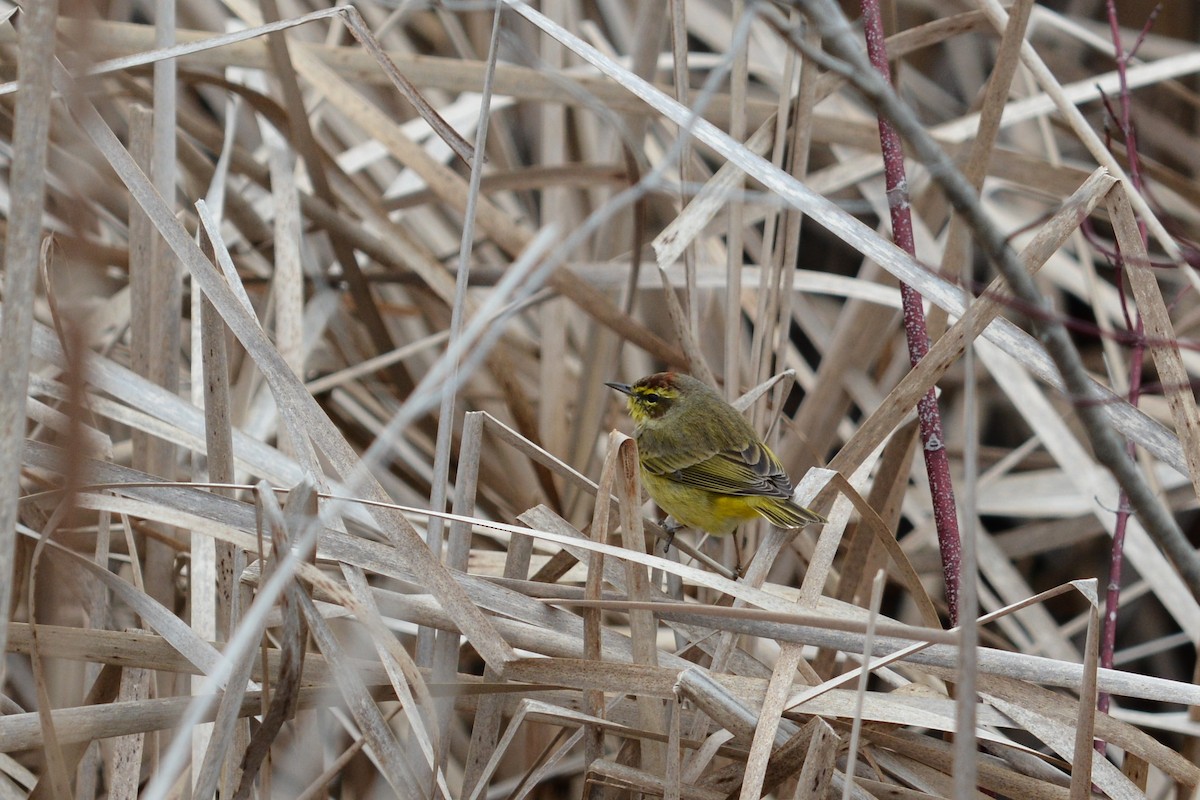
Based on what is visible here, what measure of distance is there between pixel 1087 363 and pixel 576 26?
267 centimetres

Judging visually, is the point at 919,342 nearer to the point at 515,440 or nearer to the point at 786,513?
the point at 786,513

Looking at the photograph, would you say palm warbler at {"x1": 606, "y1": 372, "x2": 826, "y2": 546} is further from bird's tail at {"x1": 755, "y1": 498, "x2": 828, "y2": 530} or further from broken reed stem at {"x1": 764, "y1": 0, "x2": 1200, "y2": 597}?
broken reed stem at {"x1": 764, "y1": 0, "x2": 1200, "y2": 597}

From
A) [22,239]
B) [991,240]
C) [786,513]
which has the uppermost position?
[991,240]

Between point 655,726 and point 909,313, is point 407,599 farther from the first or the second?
point 909,313

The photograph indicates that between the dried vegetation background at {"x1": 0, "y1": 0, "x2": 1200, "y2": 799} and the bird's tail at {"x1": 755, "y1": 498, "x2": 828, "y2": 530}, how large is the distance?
0.07m

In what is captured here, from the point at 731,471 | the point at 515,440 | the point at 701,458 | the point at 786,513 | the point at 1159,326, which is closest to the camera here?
the point at 1159,326

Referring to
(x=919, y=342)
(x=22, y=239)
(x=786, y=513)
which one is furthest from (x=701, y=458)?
(x=22, y=239)

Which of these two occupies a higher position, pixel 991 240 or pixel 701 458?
pixel 991 240

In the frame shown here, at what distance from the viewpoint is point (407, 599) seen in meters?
2.00

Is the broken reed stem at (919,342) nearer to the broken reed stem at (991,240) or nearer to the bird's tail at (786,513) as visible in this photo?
the bird's tail at (786,513)

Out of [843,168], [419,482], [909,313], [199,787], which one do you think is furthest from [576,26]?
[199,787]

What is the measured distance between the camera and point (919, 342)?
2207 mm

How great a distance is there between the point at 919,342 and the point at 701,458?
1.22 m

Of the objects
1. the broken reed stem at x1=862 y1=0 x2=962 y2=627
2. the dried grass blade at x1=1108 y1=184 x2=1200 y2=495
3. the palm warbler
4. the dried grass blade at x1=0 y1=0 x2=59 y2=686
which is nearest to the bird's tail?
the palm warbler
